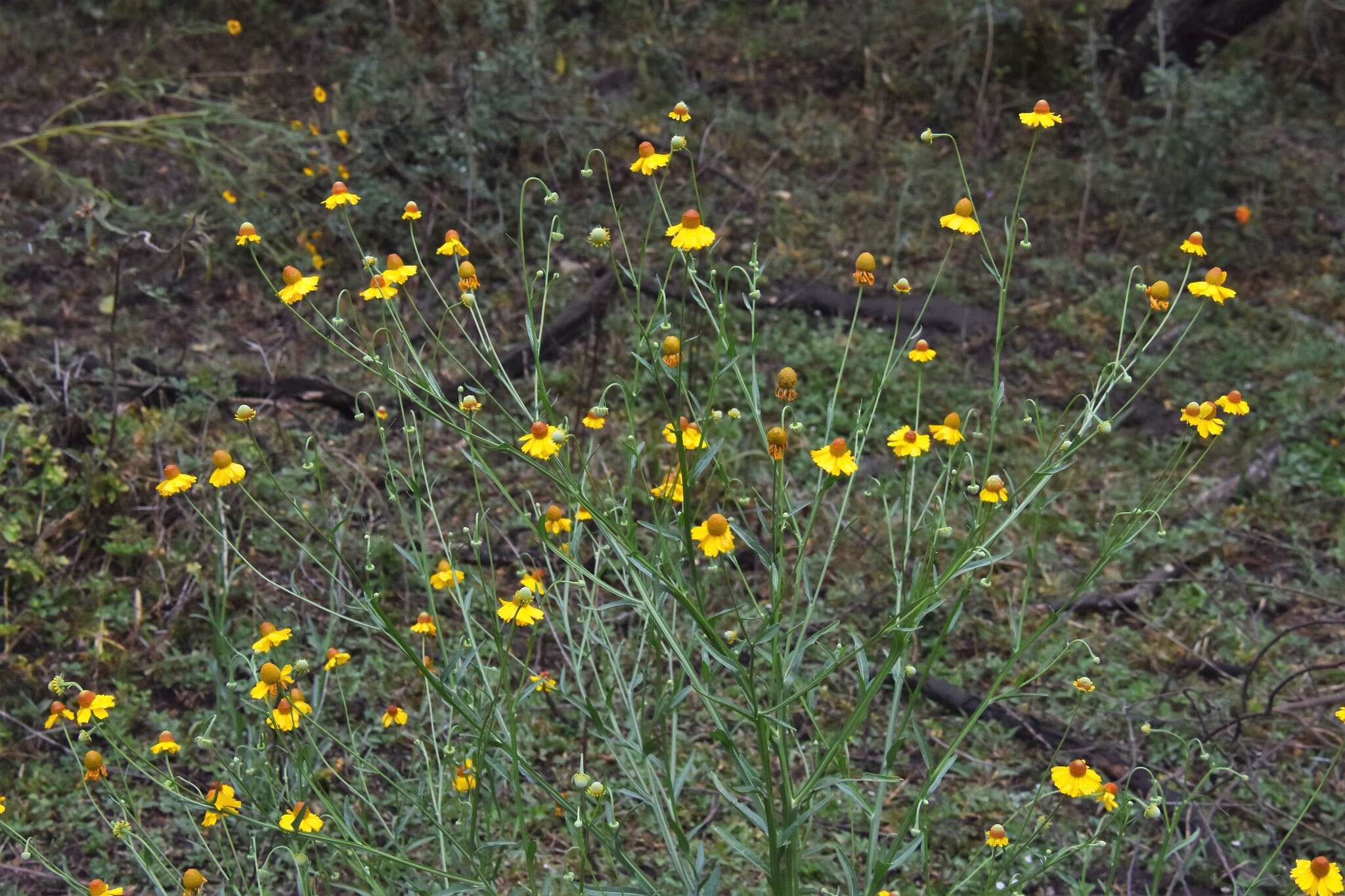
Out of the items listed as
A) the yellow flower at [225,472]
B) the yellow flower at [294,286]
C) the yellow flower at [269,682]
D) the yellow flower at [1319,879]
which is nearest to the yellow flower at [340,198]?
the yellow flower at [294,286]

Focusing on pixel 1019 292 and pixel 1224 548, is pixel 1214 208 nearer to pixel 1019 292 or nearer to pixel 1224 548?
pixel 1019 292

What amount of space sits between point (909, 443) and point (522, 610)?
23.8 inches

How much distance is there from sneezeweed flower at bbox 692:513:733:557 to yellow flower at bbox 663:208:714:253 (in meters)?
0.35

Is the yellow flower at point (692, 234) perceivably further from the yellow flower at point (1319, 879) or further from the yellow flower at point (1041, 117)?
the yellow flower at point (1319, 879)

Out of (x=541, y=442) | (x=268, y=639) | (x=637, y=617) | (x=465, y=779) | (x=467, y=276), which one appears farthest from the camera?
(x=637, y=617)

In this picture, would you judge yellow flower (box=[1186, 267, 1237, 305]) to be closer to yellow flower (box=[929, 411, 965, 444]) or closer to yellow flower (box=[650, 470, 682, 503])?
yellow flower (box=[929, 411, 965, 444])

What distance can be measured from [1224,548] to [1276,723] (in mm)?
788

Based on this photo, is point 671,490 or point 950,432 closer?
point 671,490

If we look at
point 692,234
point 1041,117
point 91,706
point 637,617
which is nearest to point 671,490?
point 692,234

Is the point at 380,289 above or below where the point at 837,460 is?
above

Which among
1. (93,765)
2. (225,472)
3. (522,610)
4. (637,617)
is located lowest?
(637,617)

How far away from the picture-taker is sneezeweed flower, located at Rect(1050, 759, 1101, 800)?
1.75 meters

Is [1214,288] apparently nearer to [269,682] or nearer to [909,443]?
→ [909,443]

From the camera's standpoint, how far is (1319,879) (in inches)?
61.6
